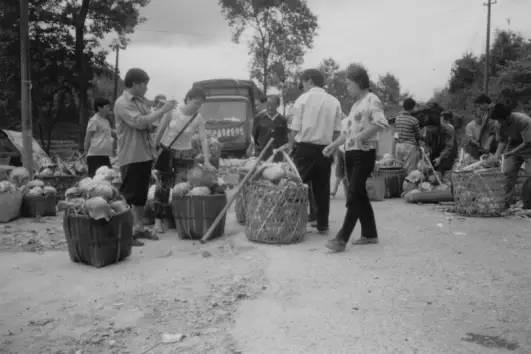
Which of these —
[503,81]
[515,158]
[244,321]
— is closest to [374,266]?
[244,321]

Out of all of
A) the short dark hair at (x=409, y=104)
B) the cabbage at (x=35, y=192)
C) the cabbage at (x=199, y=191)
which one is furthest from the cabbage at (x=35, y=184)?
the short dark hair at (x=409, y=104)

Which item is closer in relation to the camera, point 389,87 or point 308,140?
point 308,140

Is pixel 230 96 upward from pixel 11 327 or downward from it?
upward

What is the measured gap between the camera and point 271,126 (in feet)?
30.0

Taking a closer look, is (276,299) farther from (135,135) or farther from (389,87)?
(389,87)

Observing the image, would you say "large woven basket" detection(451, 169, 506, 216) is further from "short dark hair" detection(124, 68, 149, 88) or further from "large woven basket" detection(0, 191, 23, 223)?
"large woven basket" detection(0, 191, 23, 223)

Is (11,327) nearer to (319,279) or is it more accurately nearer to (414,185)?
(319,279)

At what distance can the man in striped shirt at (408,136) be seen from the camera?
10.4 meters

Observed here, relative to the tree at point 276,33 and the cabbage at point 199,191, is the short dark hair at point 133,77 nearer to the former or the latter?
the cabbage at point 199,191

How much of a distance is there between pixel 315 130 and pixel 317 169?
1.61 ft

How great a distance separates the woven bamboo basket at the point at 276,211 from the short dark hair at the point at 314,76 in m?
1.24

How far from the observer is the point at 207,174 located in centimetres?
647

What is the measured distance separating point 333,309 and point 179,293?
128 cm

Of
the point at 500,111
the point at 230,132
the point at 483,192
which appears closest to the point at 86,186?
the point at 483,192
